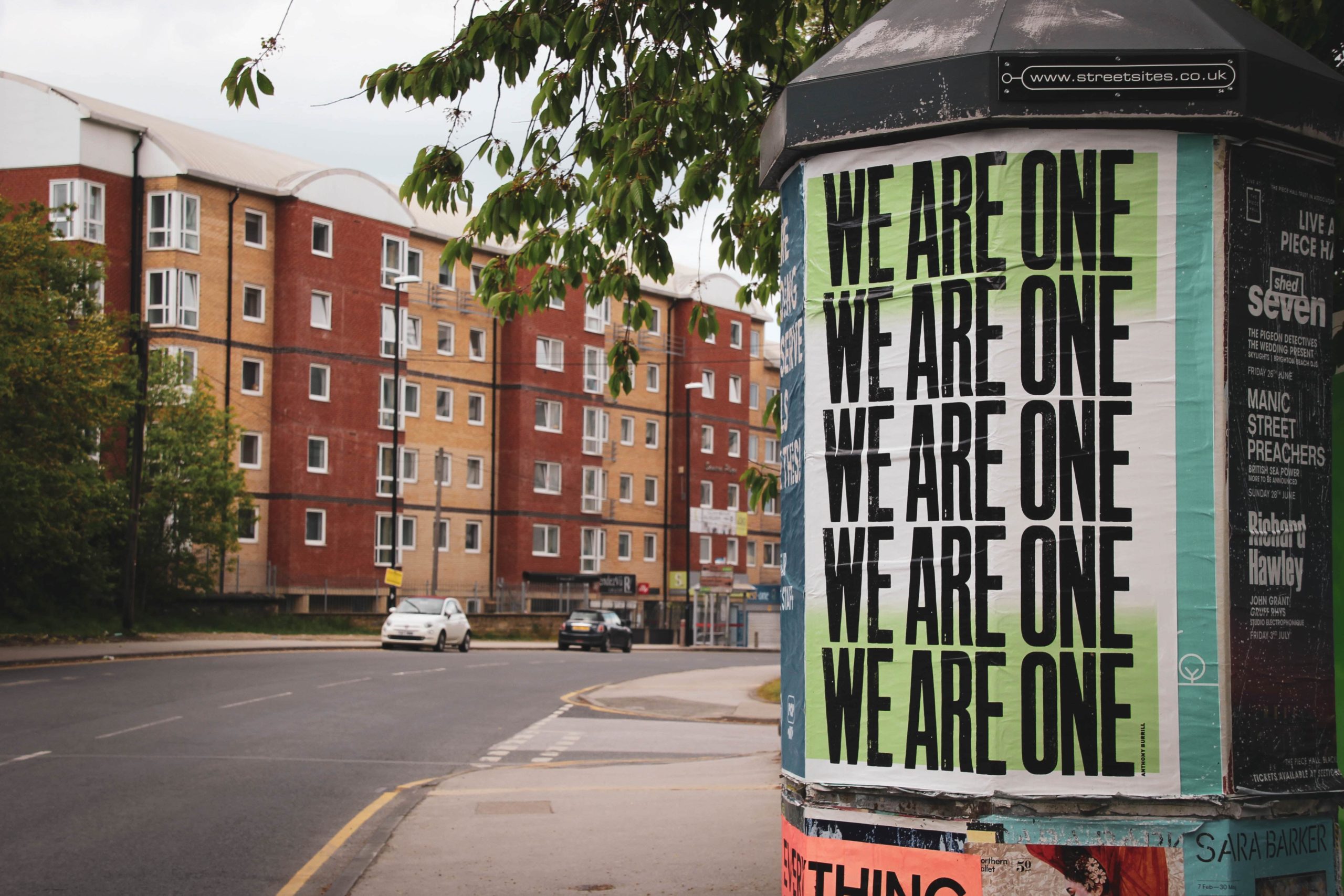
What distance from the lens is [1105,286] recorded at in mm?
4043

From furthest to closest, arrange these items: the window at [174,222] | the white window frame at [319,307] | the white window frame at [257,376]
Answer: the white window frame at [319,307] < the white window frame at [257,376] < the window at [174,222]

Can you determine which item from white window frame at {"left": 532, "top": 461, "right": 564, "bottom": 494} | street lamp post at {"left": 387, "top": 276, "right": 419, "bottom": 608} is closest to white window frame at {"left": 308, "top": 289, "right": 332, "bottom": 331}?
street lamp post at {"left": 387, "top": 276, "right": 419, "bottom": 608}

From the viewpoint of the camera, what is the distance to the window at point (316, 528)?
5544cm

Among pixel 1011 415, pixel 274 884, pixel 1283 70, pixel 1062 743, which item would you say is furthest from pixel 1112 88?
pixel 274 884

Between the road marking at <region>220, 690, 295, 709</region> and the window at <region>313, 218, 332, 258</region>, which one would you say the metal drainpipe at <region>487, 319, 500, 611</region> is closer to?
the window at <region>313, 218, 332, 258</region>

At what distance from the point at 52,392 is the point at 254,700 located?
14.6m

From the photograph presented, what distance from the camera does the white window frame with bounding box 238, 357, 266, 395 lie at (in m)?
53.9

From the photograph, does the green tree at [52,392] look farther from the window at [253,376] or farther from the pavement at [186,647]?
the window at [253,376]

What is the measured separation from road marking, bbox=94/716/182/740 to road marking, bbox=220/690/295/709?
179 centimetres

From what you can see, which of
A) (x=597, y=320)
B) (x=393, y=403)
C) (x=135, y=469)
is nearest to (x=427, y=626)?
(x=135, y=469)

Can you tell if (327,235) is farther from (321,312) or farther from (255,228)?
(321,312)

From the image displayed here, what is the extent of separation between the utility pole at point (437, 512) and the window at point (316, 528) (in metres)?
4.19

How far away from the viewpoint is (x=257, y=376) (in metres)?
54.7

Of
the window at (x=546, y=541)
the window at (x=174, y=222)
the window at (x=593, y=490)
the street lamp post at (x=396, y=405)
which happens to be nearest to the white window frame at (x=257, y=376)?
the window at (x=174, y=222)
